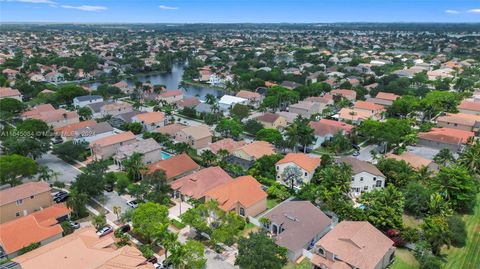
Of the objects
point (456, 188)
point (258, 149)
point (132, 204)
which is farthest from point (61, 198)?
point (456, 188)

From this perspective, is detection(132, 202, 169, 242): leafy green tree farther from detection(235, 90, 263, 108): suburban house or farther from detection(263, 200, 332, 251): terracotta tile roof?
detection(235, 90, 263, 108): suburban house

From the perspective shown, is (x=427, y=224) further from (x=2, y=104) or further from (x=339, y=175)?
(x=2, y=104)

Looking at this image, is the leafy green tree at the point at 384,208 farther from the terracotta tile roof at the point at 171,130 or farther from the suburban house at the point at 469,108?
the suburban house at the point at 469,108

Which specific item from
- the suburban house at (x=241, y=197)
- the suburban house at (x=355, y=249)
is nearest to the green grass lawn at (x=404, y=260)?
the suburban house at (x=355, y=249)

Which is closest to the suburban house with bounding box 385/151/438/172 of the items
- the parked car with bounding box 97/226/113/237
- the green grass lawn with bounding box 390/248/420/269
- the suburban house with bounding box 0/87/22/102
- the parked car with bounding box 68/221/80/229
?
the green grass lawn with bounding box 390/248/420/269

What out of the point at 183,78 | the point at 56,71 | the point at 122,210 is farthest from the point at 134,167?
the point at 56,71
